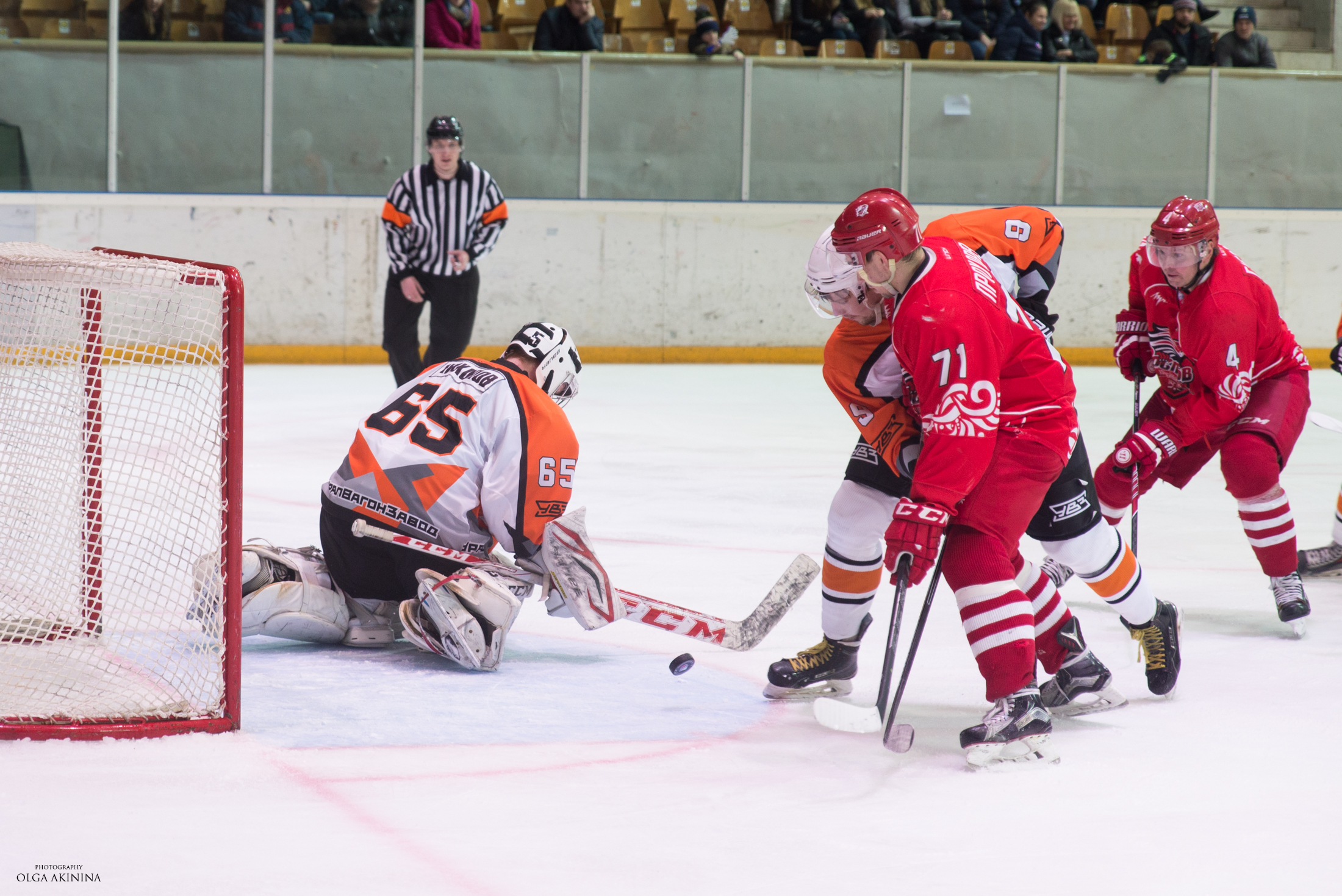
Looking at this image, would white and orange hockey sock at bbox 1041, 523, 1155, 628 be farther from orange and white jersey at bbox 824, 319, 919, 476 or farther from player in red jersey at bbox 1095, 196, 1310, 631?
player in red jersey at bbox 1095, 196, 1310, 631

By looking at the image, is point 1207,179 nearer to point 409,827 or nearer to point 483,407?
point 483,407

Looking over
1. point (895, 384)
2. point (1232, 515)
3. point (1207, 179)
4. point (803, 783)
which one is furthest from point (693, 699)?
point (1207, 179)

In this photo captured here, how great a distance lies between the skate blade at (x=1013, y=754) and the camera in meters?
2.40

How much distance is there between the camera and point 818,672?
9.29 feet

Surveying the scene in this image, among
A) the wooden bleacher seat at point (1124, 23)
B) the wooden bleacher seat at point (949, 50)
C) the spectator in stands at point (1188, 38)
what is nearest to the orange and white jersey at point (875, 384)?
the wooden bleacher seat at point (949, 50)

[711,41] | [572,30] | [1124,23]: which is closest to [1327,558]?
[711,41]

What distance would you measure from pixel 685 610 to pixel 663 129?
7.25 m

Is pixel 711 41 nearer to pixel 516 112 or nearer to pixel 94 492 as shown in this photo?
pixel 516 112

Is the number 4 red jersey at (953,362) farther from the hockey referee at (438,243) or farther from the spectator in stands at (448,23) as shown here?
the spectator in stands at (448,23)

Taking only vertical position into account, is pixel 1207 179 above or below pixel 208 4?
below

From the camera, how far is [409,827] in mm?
2053

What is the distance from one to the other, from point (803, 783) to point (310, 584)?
1259 millimetres

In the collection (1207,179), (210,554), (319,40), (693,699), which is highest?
(319,40)

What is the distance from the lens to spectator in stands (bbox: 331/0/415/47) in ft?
30.7
